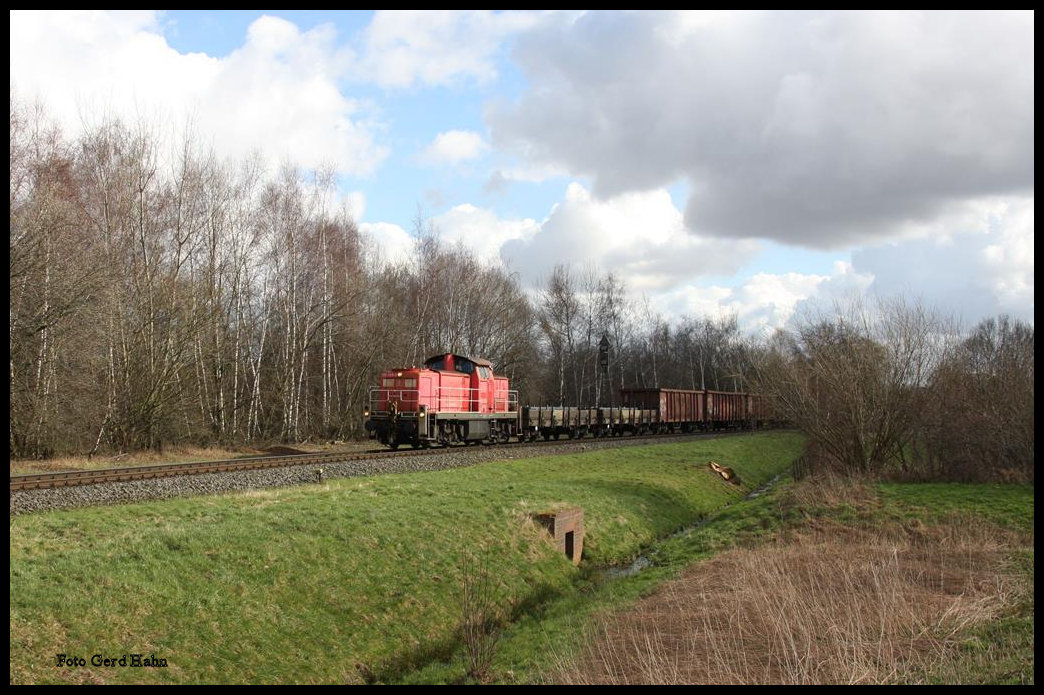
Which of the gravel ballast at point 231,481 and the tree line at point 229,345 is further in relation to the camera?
the tree line at point 229,345

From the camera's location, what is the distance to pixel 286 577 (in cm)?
1101

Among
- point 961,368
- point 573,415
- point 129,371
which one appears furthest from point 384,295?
point 961,368

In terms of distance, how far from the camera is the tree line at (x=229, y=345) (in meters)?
23.1

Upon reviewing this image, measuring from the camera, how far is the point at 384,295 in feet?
147

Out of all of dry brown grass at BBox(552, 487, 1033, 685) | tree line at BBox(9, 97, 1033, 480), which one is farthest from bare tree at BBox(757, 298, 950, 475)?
dry brown grass at BBox(552, 487, 1033, 685)

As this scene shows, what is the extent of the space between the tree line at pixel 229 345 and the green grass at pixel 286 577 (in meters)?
11.9

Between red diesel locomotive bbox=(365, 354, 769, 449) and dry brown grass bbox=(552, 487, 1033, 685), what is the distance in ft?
47.0

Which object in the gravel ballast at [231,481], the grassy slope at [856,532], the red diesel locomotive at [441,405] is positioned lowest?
the grassy slope at [856,532]

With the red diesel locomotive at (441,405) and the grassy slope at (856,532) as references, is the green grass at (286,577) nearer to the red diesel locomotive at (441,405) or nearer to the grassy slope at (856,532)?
the grassy slope at (856,532)

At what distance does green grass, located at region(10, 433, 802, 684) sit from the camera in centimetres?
866

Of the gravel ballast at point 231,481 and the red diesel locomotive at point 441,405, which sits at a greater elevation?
the red diesel locomotive at point 441,405

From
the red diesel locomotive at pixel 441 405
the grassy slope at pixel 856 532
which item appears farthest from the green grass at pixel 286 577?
the red diesel locomotive at pixel 441 405

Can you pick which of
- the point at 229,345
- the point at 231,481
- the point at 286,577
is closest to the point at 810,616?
the point at 286,577

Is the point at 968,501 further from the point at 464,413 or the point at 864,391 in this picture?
the point at 464,413
